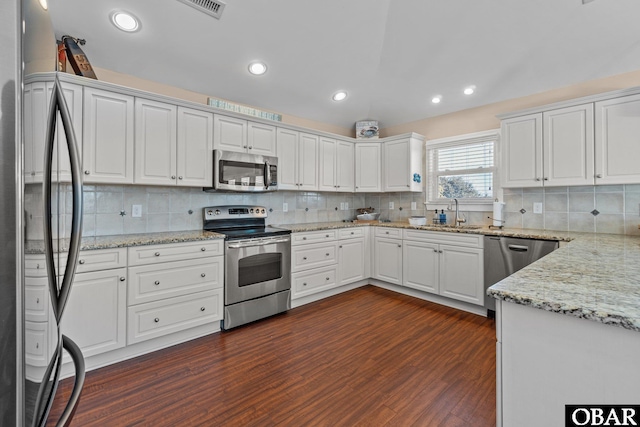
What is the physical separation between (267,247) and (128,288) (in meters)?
1.26

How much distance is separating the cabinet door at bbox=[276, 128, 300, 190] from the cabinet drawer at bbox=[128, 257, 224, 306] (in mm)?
1333

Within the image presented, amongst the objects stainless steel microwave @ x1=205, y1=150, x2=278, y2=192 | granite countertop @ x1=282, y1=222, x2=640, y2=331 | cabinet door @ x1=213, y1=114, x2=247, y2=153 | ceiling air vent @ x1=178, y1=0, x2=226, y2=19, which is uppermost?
ceiling air vent @ x1=178, y1=0, x2=226, y2=19

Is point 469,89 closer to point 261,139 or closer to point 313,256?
point 261,139

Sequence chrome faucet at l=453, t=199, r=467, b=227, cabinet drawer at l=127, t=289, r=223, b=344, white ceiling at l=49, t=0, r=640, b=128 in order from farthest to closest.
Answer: chrome faucet at l=453, t=199, r=467, b=227
white ceiling at l=49, t=0, r=640, b=128
cabinet drawer at l=127, t=289, r=223, b=344

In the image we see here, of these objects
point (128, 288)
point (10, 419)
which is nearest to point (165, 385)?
point (128, 288)

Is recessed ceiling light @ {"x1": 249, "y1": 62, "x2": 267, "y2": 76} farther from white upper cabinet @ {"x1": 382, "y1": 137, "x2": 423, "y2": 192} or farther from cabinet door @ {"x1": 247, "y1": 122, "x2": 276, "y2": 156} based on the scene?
white upper cabinet @ {"x1": 382, "y1": 137, "x2": 423, "y2": 192}

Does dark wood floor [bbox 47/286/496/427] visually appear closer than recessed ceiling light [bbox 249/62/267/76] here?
Yes

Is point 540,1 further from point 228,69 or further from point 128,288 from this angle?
point 128,288

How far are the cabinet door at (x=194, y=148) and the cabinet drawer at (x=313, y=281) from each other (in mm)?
1472

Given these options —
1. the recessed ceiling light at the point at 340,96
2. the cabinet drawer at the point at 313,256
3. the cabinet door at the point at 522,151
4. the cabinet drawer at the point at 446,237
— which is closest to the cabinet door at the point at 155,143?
the cabinet drawer at the point at 313,256

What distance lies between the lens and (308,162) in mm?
3928

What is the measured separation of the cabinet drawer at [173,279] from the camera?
A: 231 centimetres

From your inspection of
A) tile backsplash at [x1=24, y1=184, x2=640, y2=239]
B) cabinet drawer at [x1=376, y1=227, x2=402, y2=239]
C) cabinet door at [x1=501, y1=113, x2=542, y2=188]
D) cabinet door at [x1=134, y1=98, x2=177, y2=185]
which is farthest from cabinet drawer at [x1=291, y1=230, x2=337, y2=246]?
cabinet door at [x1=501, y1=113, x2=542, y2=188]

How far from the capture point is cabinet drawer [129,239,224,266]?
231 centimetres
